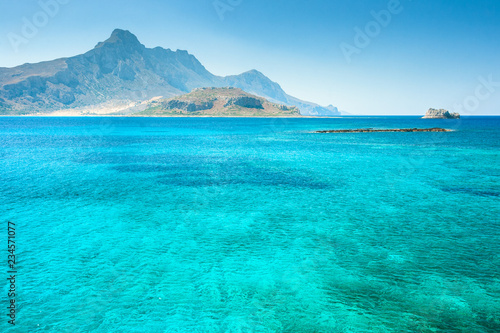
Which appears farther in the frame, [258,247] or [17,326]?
[258,247]

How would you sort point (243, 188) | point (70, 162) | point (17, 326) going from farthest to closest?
point (70, 162) < point (243, 188) < point (17, 326)

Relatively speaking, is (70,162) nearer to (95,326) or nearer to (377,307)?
(95,326)

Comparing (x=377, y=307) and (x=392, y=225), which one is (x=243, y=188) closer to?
(x=392, y=225)

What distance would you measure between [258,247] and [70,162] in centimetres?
5894

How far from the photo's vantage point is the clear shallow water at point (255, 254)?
1727cm

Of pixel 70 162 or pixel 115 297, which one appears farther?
pixel 70 162

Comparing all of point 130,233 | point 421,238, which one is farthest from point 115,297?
point 421,238

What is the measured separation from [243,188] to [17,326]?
3254 centimetres

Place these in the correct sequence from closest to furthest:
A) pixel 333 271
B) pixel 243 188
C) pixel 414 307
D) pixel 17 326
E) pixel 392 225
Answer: pixel 17 326 → pixel 414 307 → pixel 333 271 → pixel 392 225 → pixel 243 188

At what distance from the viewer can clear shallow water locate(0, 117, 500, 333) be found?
1727 cm

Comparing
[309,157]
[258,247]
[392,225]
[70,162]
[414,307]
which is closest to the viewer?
[414,307]

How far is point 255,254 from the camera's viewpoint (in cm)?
2498

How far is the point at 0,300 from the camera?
1827 cm

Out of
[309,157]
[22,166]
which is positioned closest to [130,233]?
[22,166]
